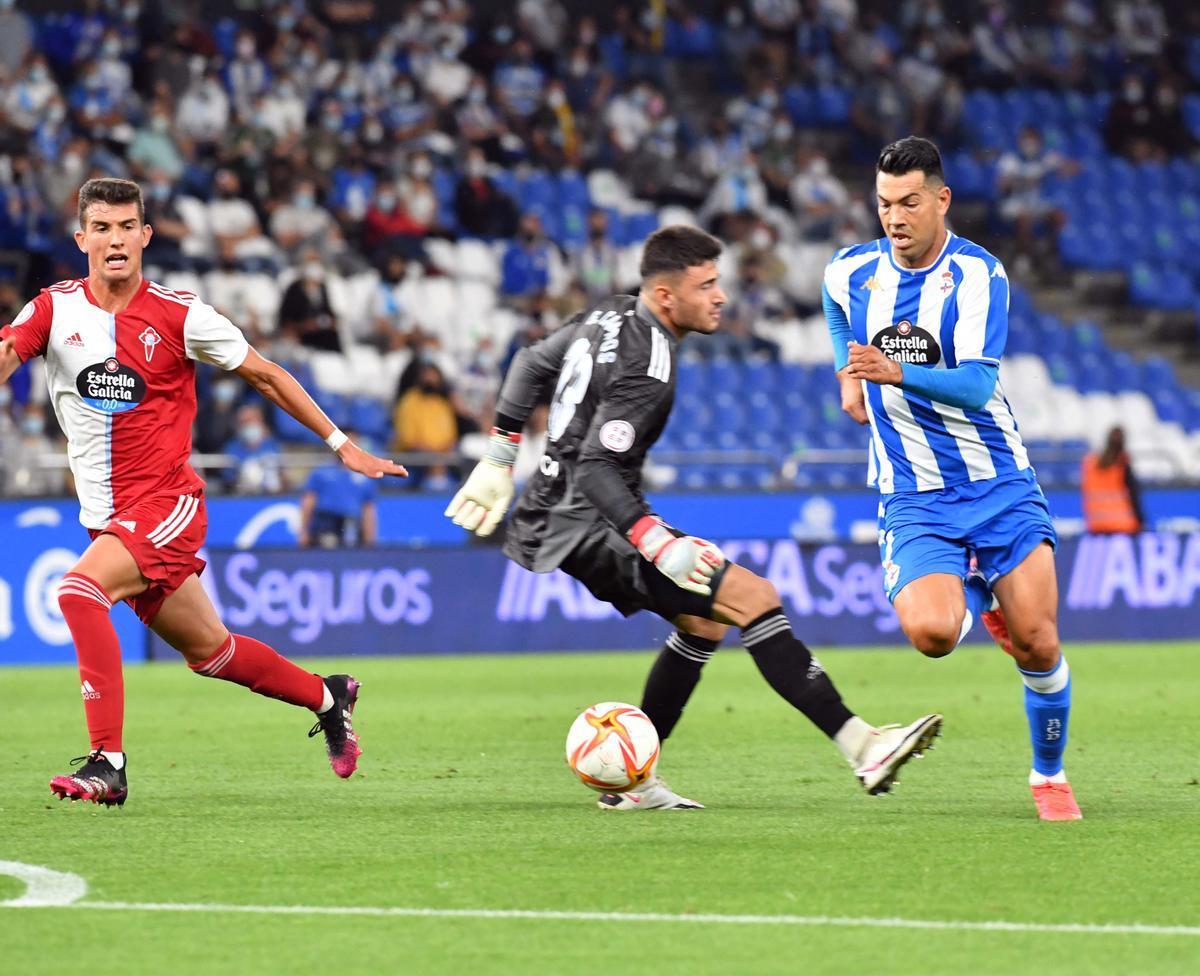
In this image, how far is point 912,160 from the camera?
673cm

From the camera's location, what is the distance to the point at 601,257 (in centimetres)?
2142

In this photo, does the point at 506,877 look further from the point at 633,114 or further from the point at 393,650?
the point at 633,114

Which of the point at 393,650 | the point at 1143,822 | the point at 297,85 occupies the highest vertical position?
the point at 297,85

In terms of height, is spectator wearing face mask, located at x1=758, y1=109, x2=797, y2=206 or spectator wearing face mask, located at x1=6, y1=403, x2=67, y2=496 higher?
spectator wearing face mask, located at x1=758, y1=109, x2=797, y2=206

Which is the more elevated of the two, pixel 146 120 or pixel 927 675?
pixel 146 120

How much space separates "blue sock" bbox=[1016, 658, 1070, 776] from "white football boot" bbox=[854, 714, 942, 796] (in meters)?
0.48

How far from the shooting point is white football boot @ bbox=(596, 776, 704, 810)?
23.5ft

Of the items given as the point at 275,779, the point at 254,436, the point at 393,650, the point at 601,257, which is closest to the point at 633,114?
the point at 601,257

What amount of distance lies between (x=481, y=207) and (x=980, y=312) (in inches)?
613

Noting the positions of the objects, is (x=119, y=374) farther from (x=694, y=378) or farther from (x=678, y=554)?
(x=694, y=378)

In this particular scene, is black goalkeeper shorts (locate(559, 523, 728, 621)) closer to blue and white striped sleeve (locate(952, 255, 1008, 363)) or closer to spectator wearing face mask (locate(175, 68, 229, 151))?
blue and white striped sleeve (locate(952, 255, 1008, 363))

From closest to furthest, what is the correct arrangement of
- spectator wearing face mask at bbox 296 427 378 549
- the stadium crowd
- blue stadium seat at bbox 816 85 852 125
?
spectator wearing face mask at bbox 296 427 378 549 < the stadium crowd < blue stadium seat at bbox 816 85 852 125

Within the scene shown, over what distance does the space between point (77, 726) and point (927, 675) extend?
241 inches

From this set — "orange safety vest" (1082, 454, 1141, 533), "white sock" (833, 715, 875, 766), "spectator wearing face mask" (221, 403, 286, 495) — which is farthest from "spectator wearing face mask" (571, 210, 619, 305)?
"white sock" (833, 715, 875, 766)
